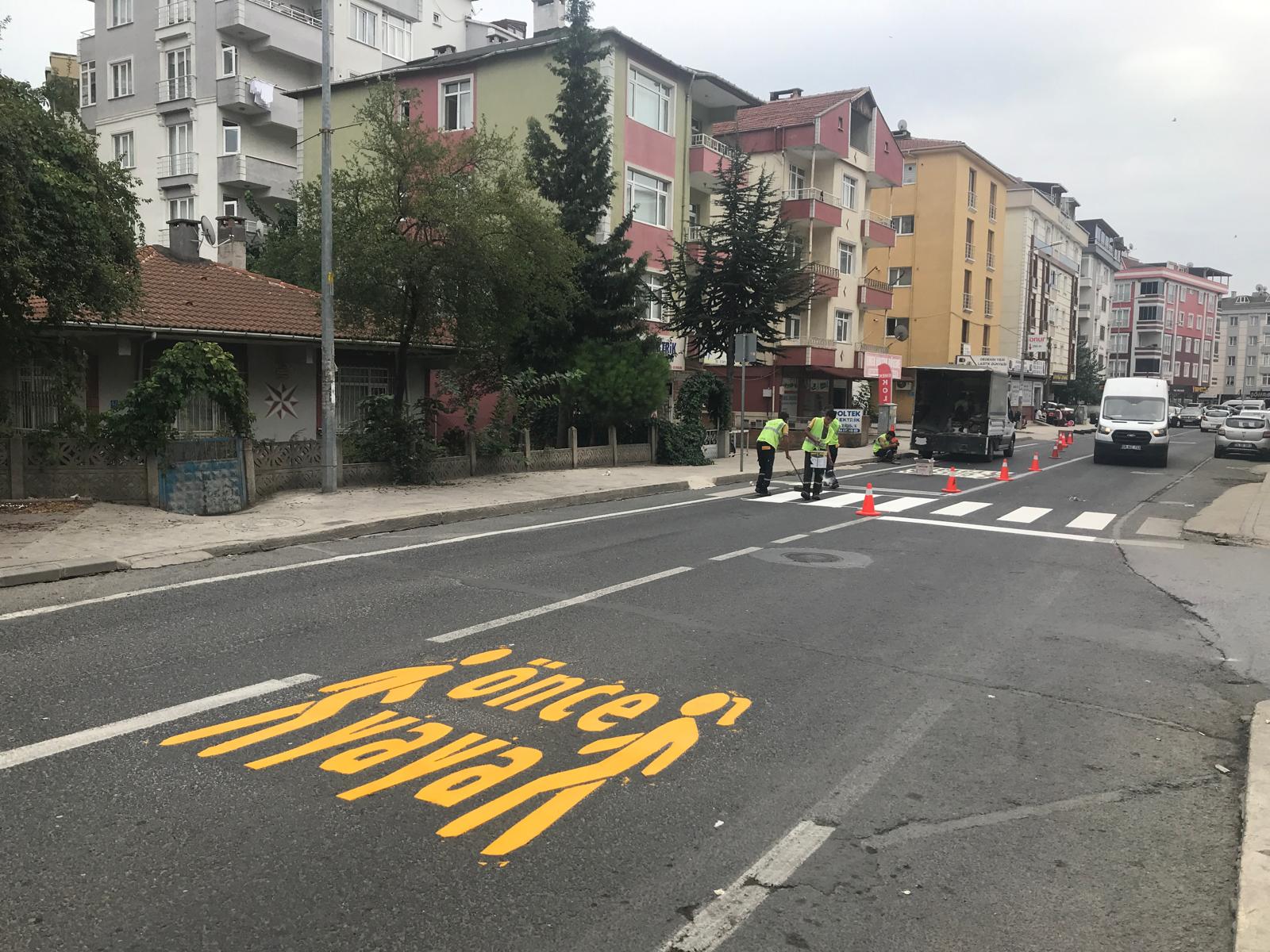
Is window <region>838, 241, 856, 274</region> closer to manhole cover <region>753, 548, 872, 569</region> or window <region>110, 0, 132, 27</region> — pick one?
window <region>110, 0, 132, 27</region>

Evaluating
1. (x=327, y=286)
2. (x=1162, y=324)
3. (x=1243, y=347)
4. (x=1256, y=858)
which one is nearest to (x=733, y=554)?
(x=1256, y=858)

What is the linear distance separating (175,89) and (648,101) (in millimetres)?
19790

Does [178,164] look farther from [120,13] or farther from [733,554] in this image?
[733,554]

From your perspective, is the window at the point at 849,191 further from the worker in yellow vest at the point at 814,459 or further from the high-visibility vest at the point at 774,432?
the high-visibility vest at the point at 774,432

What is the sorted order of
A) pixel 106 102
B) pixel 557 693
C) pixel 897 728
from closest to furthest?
pixel 897 728 → pixel 557 693 → pixel 106 102

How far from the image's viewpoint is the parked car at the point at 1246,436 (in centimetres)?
3397

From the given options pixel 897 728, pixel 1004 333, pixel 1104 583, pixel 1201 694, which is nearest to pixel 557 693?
pixel 897 728

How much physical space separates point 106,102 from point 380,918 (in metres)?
44.0

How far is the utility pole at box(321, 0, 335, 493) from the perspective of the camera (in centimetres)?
1509

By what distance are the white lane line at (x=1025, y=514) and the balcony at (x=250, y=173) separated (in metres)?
29.0

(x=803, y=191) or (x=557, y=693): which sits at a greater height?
(x=803, y=191)

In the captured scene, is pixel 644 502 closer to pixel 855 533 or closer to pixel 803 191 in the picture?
pixel 855 533

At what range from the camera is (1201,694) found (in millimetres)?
6297

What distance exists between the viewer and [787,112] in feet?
133
